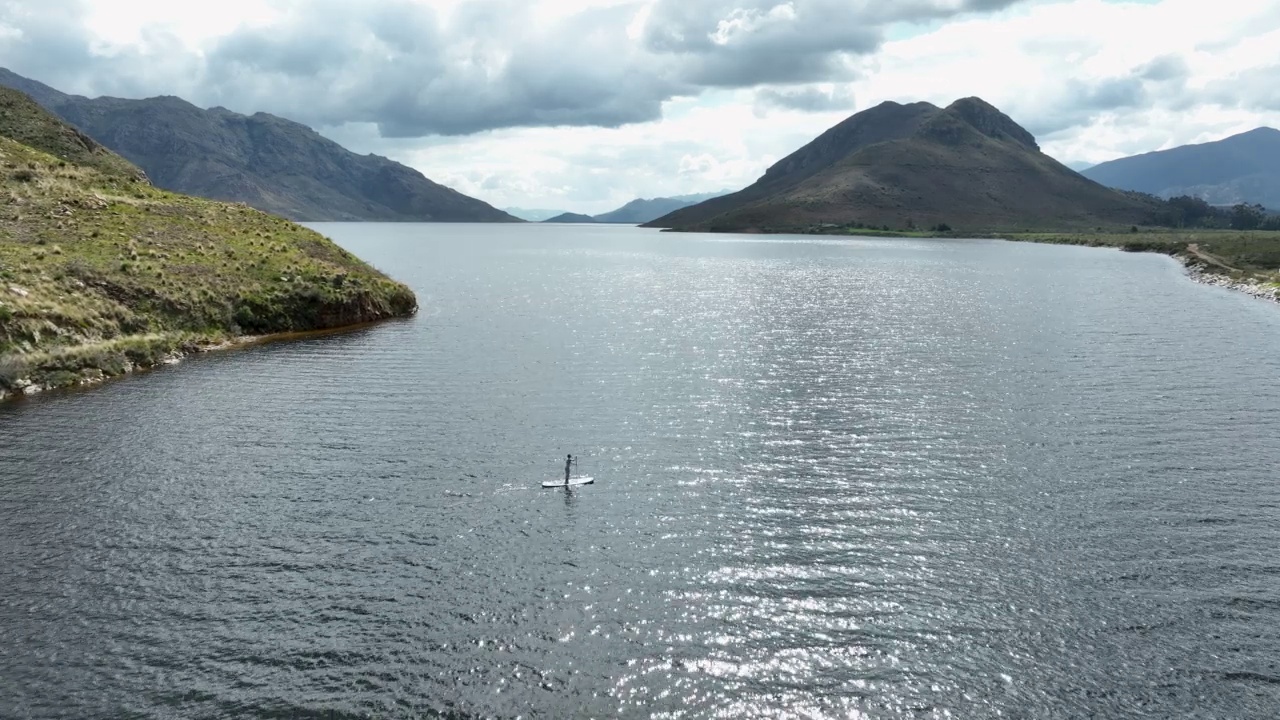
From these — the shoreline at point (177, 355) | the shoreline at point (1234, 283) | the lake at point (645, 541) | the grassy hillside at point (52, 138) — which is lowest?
the lake at point (645, 541)

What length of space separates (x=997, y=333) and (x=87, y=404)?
76632 millimetres

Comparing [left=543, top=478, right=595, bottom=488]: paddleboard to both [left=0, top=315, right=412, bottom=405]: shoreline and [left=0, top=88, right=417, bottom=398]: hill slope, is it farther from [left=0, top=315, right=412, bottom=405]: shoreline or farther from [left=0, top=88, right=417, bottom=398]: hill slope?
[left=0, top=88, right=417, bottom=398]: hill slope

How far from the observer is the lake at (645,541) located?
71.6ft

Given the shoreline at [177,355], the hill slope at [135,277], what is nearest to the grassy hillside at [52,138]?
the hill slope at [135,277]

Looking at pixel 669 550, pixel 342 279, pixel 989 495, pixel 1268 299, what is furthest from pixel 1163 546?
pixel 1268 299

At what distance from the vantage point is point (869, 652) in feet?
76.3

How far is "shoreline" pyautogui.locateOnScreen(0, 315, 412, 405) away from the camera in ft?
169

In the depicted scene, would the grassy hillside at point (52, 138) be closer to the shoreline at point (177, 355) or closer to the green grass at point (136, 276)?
the green grass at point (136, 276)

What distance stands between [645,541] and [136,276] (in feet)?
205

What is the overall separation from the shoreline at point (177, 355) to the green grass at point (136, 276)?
34cm

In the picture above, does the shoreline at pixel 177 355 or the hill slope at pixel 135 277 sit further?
the hill slope at pixel 135 277

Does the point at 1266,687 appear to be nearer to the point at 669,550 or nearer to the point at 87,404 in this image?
the point at 669,550

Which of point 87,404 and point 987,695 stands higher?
point 87,404

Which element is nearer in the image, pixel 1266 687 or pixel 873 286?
pixel 1266 687
